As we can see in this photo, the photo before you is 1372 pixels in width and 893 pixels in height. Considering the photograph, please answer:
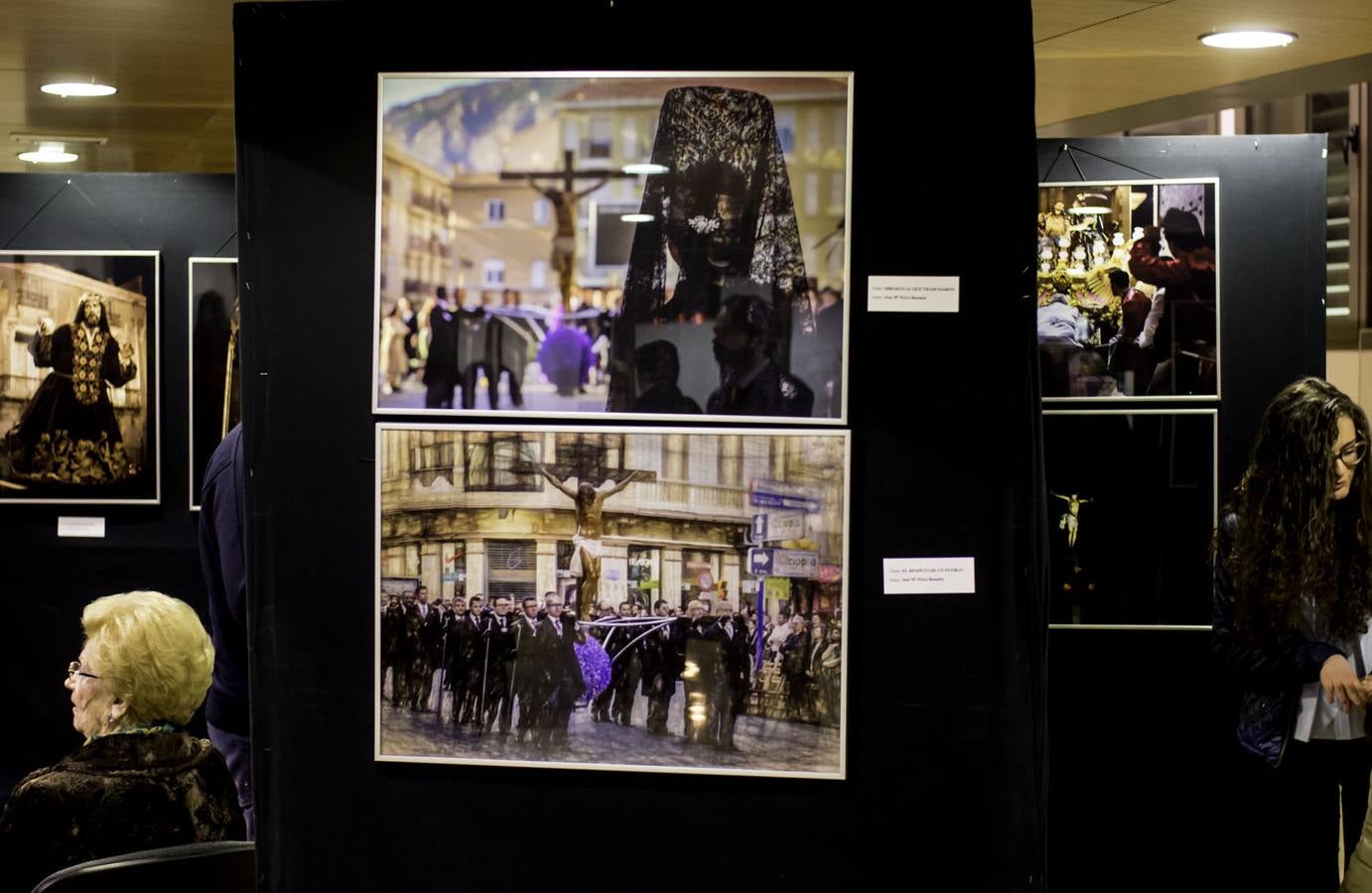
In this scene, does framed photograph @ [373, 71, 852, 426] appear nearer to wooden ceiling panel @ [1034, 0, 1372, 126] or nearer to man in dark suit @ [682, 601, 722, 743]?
man in dark suit @ [682, 601, 722, 743]

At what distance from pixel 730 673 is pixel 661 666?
0.14 meters

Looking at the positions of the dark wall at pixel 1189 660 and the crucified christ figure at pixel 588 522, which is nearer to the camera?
the crucified christ figure at pixel 588 522

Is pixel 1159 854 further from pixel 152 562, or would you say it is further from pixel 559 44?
pixel 152 562

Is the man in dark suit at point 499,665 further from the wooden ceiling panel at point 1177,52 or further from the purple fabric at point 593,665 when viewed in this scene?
the wooden ceiling panel at point 1177,52

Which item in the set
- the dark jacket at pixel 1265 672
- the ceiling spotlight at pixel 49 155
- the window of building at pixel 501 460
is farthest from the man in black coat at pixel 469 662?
the ceiling spotlight at pixel 49 155

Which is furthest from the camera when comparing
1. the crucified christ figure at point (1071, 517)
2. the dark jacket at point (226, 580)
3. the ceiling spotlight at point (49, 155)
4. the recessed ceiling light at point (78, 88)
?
the ceiling spotlight at point (49, 155)

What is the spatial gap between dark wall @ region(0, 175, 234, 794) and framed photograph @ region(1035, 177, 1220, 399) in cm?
325

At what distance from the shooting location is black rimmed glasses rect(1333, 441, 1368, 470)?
13.2 ft

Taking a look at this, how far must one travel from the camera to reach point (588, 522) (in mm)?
3127

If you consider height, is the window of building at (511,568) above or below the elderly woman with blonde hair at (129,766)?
above

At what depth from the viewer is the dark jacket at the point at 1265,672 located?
12.8ft

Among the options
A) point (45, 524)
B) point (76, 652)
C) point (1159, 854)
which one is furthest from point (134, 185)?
point (1159, 854)

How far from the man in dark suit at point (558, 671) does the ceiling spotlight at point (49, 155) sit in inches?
205

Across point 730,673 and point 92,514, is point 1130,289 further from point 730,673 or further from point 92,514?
point 92,514
